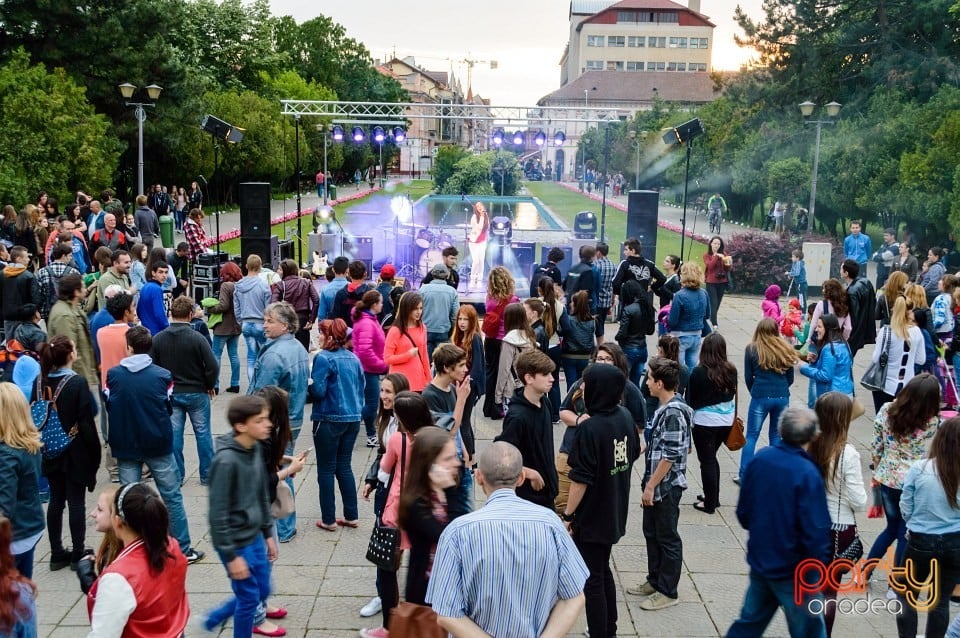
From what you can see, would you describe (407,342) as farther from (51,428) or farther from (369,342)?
(51,428)

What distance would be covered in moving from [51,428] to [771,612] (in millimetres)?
4291

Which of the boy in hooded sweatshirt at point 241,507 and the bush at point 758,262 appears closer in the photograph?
the boy in hooded sweatshirt at point 241,507

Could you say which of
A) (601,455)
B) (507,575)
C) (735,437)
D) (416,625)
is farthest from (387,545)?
(735,437)

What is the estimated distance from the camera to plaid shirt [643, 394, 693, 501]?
17.1 ft

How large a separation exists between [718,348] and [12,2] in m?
29.1

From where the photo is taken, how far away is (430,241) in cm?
2078

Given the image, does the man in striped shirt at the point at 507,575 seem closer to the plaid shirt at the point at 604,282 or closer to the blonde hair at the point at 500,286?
the blonde hair at the point at 500,286

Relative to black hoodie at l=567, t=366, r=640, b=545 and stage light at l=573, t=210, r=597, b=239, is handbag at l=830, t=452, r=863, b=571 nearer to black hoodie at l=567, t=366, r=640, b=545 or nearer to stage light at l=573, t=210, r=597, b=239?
black hoodie at l=567, t=366, r=640, b=545

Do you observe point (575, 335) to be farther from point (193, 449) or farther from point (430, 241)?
point (430, 241)

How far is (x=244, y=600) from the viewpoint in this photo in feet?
13.9

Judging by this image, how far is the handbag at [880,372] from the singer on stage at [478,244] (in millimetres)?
9939

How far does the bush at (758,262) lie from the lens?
61.7 ft

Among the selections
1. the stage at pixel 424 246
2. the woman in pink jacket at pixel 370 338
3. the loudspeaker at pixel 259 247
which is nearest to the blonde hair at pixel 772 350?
the woman in pink jacket at pixel 370 338

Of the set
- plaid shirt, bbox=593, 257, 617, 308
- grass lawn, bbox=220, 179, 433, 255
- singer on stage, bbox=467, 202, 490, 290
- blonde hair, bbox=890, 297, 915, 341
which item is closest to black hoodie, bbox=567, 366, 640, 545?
blonde hair, bbox=890, 297, 915, 341
